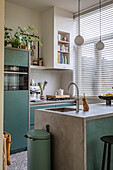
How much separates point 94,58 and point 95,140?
2660 mm

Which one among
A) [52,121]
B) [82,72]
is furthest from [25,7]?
[52,121]

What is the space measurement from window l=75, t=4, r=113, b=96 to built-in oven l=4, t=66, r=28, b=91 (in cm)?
160

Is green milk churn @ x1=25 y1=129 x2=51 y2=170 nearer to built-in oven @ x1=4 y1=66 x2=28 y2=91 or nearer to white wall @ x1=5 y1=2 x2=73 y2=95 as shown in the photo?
built-in oven @ x1=4 y1=66 x2=28 y2=91

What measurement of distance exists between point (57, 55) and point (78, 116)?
272cm

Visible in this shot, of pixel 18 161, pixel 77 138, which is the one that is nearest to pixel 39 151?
pixel 77 138

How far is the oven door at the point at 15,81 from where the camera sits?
141 inches

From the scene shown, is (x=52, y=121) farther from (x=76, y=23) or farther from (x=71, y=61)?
(x=76, y=23)

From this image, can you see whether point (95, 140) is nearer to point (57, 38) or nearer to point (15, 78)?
point (15, 78)

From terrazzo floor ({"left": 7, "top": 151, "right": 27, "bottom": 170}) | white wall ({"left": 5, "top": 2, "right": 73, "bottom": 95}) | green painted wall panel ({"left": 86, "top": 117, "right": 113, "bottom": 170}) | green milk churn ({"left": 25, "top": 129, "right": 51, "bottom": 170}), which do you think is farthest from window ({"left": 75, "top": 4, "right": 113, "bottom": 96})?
green milk churn ({"left": 25, "top": 129, "right": 51, "bottom": 170})

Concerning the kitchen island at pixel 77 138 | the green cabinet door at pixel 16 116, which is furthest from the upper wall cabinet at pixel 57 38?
the kitchen island at pixel 77 138

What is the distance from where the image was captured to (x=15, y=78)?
373 centimetres

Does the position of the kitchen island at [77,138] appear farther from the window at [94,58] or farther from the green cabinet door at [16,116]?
the window at [94,58]

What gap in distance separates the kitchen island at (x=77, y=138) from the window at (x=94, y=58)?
193 cm

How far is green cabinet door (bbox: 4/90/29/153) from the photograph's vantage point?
352cm
